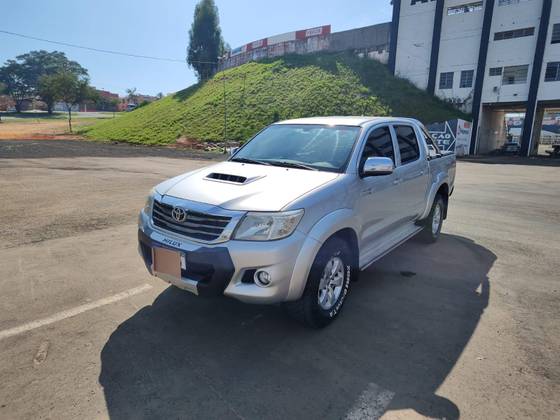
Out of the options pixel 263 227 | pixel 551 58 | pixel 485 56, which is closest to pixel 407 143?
pixel 263 227

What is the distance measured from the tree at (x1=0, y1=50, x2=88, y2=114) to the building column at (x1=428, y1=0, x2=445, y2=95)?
9033cm

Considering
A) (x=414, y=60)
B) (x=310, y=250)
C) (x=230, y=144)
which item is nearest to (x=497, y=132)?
(x=414, y=60)

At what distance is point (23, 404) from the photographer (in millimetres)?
2430

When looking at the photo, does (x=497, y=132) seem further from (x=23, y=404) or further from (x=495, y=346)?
(x=23, y=404)

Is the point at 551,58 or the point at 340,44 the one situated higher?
the point at 340,44

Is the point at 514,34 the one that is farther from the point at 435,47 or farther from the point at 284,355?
the point at 284,355

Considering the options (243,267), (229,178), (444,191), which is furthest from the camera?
(444,191)

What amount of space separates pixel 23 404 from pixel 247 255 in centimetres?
170

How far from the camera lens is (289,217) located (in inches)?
115

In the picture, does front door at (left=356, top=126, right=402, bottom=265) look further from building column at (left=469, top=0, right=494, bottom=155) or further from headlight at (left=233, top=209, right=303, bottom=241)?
building column at (left=469, top=0, right=494, bottom=155)

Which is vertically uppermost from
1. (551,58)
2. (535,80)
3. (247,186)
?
(551,58)

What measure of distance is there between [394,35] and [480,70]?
394 inches

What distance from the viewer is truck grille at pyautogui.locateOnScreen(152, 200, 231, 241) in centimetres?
295

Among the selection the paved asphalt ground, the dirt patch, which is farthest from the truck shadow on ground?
the dirt patch
